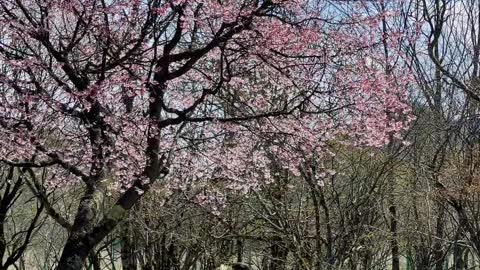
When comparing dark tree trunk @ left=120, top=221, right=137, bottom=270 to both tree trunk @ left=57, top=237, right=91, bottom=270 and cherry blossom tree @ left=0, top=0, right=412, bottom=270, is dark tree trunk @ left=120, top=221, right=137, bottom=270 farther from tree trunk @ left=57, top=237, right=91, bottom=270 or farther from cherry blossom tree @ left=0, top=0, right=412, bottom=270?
tree trunk @ left=57, top=237, right=91, bottom=270

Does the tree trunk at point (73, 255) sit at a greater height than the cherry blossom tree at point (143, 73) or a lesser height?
lesser

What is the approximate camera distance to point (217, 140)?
9.45 metres

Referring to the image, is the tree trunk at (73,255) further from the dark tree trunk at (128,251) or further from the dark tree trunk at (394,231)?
A: the dark tree trunk at (128,251)

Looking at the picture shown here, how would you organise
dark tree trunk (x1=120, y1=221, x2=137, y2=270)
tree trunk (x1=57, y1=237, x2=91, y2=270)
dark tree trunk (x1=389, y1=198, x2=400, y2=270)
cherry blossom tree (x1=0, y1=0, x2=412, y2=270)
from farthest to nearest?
dark tree trunk (x1=120, y1=221, x2=137, y2=270), dark tree trunk (x1=389, y1=198, x2=400, y2=270), tree trunk (x1=57, y1=237, x2=91, y2=270), cherry blossom tree (x1=0, y1=0, x2=412, y2=270)

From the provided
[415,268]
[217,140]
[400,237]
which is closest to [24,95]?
[217,140]

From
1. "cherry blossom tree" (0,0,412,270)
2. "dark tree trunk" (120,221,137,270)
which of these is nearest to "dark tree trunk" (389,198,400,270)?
"cherry blossom tree" (0,0,412,270)

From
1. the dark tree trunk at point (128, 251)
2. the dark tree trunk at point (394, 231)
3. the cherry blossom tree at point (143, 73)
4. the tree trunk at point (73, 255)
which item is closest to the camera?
the cherry blossom tree at point (143, 73)

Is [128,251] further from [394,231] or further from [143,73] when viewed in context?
[143,73]

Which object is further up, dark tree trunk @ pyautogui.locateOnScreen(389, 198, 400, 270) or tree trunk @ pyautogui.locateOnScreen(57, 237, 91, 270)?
dark tree trunk @ pyautogui.locateOnScreen(389, 198, 400, 270)

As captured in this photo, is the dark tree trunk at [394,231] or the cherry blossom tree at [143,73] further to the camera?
the dark tree trunk at [394,231]

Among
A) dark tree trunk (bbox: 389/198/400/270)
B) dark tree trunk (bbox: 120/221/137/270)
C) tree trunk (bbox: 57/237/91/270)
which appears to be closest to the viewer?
tree trunk (bbox: 57/237/91/270)

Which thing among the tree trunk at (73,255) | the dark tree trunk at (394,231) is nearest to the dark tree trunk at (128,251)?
the dark tree trunk at (394,231)

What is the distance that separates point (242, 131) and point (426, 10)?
612 cm

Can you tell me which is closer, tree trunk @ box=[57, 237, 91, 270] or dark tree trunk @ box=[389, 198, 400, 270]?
tree trunk @ box=[57, 237, 91, 270]
